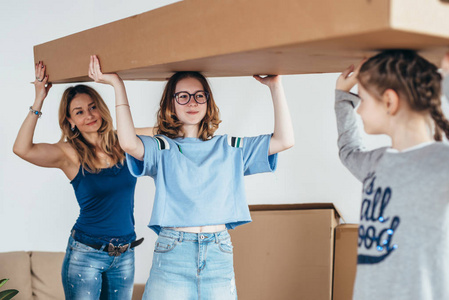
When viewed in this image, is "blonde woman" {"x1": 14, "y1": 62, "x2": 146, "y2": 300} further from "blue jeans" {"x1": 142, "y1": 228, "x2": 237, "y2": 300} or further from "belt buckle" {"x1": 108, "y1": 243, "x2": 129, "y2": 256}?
"blue jeans" {"x1": 142, "y1": 228, "x2": 237, "y2": 300}

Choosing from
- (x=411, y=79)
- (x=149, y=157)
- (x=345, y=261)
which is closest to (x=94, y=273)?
(x=149, y=157)

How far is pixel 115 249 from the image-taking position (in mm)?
2135

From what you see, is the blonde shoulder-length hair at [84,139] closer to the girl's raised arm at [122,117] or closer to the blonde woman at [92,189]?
the blonde woman at [92,189]

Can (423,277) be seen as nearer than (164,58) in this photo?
Yes

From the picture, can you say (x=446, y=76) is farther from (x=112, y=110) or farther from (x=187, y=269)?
(x=112, y=110)

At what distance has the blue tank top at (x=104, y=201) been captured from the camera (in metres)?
2.16

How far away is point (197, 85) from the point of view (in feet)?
5.81

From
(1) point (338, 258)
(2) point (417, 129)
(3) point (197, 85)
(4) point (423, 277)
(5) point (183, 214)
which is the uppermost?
(3) point (197, 85)

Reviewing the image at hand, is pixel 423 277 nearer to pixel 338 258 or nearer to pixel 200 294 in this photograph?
pixel 200 294

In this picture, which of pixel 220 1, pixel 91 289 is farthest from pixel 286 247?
pixel 220 1

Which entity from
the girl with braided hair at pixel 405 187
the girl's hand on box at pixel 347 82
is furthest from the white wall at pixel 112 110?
the girl with braided hair at pixel 405 187

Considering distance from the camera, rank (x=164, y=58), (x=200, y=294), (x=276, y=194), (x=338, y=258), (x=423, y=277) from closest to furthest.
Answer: (x=423, y=277) < (x=164, y=58) < (x=200, y=294) < (x=338, y=258) < (x=276, y=194)

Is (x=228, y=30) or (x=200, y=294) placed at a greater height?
(x=228, y=30)

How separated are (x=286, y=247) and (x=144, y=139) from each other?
4.10 feet
